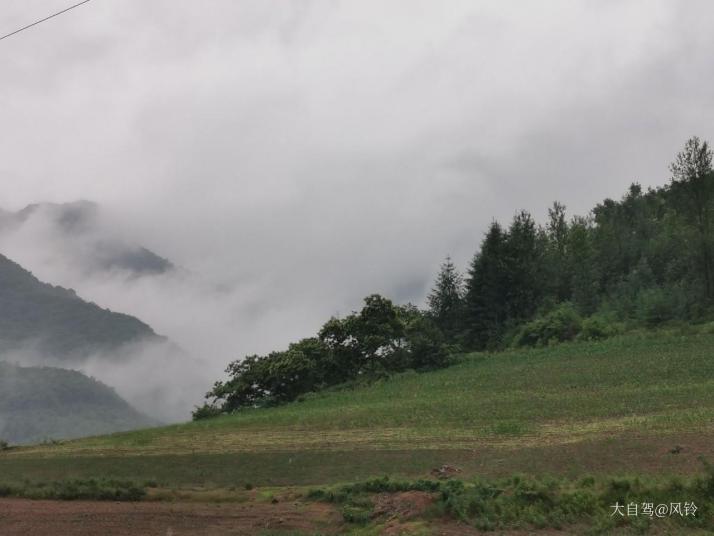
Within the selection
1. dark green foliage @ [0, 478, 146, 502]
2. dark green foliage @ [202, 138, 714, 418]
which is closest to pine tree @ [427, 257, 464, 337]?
dark green foliage @ [202, 138, 714, 418]

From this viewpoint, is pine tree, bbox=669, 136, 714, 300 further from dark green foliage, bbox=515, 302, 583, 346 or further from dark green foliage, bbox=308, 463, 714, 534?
dark green foliage, bbox=308, 463, 714, 534

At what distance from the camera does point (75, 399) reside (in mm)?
140000

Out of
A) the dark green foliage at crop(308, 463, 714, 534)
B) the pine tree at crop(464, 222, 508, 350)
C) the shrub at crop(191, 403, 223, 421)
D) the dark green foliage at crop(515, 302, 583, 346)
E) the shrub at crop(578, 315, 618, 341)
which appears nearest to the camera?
the dark green foliage at crop(308, 463, 714, 534)

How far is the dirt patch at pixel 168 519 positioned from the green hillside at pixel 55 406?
122m

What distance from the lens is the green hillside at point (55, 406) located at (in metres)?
130

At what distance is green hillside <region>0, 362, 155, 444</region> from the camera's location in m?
130

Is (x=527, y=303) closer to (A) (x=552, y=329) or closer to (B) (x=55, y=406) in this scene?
(A) (x=552, y=329)

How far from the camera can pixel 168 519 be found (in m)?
15.9

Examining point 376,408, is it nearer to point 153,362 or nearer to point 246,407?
point 246,407

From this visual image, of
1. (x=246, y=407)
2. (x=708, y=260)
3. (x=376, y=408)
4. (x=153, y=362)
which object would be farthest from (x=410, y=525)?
(x=153, y=362)

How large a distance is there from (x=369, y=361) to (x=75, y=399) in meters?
107

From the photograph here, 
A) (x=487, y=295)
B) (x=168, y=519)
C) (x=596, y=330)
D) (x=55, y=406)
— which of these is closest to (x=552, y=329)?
(x=596, y=330)

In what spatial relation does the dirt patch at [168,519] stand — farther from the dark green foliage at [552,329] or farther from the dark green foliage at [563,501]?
the dark green foliage at [552,329]

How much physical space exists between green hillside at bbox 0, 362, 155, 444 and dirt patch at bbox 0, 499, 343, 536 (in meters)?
122
